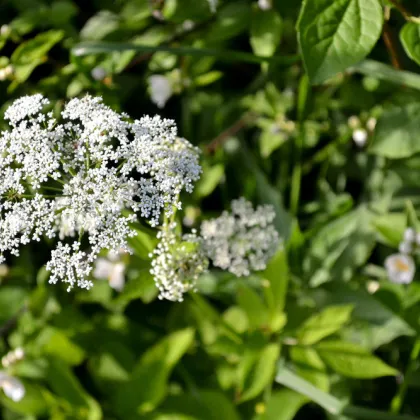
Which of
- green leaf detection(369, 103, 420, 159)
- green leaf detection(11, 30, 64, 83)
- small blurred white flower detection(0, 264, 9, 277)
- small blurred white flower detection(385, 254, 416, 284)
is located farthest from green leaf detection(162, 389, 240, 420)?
green leaf detection(11, 30, 64, 83)

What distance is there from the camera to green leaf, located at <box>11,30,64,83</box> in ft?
6.75

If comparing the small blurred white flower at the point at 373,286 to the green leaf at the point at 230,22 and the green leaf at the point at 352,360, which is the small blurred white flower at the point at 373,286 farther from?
the green leaf at the point at 230,22

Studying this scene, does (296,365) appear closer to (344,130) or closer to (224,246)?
(224,246)

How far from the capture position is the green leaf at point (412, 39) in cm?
154

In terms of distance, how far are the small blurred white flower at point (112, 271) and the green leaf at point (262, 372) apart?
594mm

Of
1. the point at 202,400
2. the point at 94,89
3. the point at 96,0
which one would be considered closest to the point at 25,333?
the point at 202,400

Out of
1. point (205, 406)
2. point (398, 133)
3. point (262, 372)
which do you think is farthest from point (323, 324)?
point (398, 133)

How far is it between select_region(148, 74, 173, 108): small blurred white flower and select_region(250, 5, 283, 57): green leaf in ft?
1.19

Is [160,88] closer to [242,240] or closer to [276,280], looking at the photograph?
[242,240]

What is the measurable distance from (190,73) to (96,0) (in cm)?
55

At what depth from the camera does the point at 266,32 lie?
2.11 metres

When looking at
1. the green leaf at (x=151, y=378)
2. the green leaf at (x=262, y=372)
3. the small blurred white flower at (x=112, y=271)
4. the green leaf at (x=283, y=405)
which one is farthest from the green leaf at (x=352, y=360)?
the small blurred white flower at (x=112, y=271)

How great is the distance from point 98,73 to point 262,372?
1.16m

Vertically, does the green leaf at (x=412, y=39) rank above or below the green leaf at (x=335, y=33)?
below
